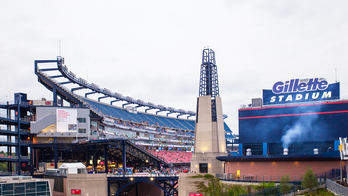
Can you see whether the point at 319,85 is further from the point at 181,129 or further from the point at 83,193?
the point at 181,129

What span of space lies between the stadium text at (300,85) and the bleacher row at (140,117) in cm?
4923

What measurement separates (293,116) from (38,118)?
55.4 meters

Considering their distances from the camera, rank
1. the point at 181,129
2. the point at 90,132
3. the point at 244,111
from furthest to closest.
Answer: the point at 181,129
the point at 90,132
the point at 244,111

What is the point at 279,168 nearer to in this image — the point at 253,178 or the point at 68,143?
the point at 253,178

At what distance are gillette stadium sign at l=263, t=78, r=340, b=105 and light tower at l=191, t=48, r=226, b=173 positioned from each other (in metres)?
9.75

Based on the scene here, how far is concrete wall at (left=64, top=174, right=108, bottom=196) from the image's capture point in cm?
6075

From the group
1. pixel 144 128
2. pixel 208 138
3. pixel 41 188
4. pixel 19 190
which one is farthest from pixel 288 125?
pixel 144 128

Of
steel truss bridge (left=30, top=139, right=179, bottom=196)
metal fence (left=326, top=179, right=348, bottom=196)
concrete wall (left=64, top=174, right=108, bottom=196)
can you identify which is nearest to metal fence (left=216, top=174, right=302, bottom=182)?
metal fence (left=326, top=179, right=348, bottom=196)

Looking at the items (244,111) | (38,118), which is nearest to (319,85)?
(244,111)

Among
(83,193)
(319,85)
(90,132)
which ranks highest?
(319,85)

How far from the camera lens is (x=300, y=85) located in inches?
2432

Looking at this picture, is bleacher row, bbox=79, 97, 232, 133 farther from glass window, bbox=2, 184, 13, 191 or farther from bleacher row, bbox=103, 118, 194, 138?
glass window, bbox=2, 184, 13, 191

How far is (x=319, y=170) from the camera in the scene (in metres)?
48.7

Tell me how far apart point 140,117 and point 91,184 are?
62.3 m
